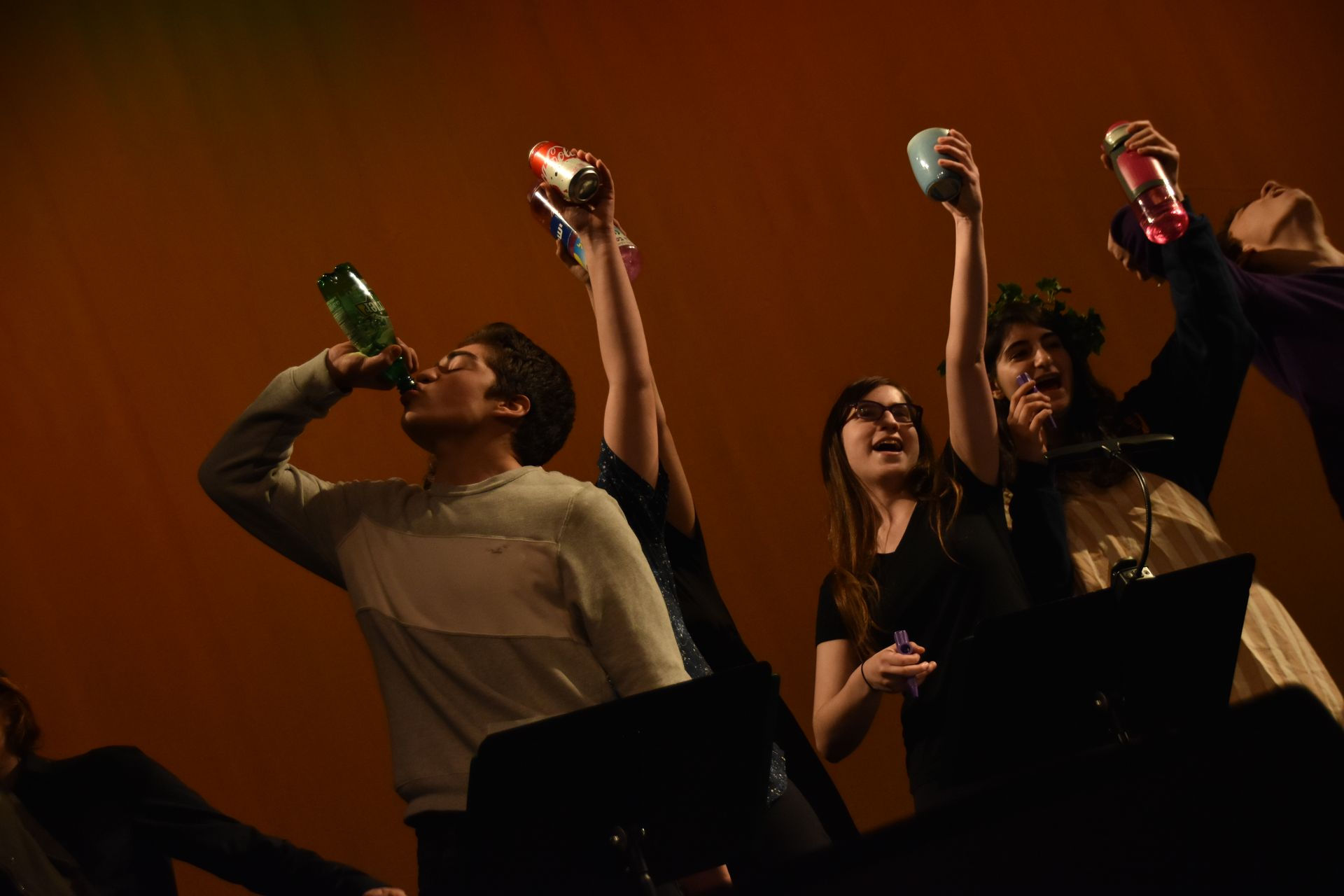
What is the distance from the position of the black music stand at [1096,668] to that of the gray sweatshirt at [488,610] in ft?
1.33

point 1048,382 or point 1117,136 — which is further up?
point 1117,136

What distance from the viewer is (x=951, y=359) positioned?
6.08 ft

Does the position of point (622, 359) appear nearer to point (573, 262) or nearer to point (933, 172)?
point (573, 262)

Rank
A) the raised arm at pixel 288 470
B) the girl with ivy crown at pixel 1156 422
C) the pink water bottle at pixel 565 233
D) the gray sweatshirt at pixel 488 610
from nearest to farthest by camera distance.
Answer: the gray sweatshirt at pixel 488 610 < the raised arm at pixel 288 470 < the girl with ivy crown at pixel 1156 422 < the pink water bottle at pixel 565 233

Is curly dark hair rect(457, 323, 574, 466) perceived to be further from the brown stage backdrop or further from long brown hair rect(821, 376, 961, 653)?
the brown stage backdrop

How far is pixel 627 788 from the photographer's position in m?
1.28

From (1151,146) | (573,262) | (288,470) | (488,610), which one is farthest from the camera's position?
(1151,146)

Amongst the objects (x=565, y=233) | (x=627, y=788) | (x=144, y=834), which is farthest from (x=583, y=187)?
(x=144, y=834)

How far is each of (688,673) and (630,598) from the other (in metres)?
0.18

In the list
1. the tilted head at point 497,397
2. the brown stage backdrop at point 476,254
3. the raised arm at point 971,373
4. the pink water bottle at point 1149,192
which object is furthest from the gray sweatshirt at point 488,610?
the pink water bottle at point 1149,192

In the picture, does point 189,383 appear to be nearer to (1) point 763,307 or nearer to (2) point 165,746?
(2) point 165,746

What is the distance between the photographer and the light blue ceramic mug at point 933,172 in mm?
1921

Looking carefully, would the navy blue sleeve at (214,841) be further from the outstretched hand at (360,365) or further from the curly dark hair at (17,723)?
the outstretched hand at (360,365)

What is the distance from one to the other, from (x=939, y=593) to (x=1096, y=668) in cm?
30
